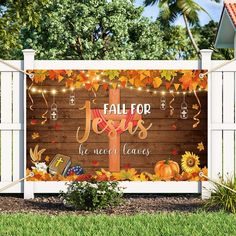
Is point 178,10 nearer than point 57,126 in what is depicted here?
No

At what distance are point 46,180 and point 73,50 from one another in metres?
26.5

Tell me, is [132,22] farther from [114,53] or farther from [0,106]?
[0,106]

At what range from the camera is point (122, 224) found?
949 centimetres

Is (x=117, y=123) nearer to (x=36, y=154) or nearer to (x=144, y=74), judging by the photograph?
(x=144, y=74)

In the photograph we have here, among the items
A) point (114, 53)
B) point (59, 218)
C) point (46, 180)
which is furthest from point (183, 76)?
point (114, 53)

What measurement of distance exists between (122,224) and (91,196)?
1.74 metres

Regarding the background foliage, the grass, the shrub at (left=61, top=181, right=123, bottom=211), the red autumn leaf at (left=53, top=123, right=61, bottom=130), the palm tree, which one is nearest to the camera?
the grass

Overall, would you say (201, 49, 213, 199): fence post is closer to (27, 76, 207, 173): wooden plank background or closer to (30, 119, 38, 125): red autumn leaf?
(27, 76, 207, 173): wooden plank background

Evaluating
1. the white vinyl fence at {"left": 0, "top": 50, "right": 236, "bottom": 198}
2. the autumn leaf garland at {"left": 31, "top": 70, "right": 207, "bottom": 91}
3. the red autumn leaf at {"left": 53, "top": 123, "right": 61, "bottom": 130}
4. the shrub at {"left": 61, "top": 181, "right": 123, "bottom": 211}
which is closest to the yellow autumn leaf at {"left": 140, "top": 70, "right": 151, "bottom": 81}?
the autumn leaf garland at {"left": 31, "top": 70, "right": 207, "bottom": 91}

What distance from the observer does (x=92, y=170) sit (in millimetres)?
12523

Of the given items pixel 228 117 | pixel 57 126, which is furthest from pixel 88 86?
pixel 228 117

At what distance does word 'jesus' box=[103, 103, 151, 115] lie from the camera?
40.8ft

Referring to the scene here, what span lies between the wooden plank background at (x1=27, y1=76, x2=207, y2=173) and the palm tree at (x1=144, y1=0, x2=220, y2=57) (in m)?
32.6

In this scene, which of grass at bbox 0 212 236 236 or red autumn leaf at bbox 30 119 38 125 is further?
red autumn leaf at bbox 30 119 38 125
